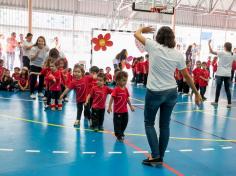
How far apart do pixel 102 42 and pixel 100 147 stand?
1019 cm

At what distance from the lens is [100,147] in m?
4.43

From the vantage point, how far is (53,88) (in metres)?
7.01

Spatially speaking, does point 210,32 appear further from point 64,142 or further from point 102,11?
point 64,142

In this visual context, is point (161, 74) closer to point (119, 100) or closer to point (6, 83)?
point (119, 100)

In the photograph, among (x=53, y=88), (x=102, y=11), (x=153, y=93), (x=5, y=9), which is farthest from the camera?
(x=102, y=11)

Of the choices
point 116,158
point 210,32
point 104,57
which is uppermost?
point 210,32

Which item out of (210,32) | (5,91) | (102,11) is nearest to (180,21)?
(210,32)

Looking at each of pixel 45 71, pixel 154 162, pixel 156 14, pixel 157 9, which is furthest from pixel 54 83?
pixel 156 14

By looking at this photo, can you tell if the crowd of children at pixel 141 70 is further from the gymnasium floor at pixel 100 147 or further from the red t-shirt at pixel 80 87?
the red t-shirt at pixel 80 87

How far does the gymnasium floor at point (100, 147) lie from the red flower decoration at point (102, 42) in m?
7.45

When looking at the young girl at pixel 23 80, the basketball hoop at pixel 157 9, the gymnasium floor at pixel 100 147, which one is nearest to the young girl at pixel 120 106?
the gymnasium floor at pixel 100 147

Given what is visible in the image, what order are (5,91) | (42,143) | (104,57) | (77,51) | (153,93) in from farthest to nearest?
1. (77,51)
2. (104,57)
3. (5,91)
4. (42,143)
5. (153,93)

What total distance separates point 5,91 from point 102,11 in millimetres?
15610

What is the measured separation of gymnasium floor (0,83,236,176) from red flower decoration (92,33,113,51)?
293 inches
